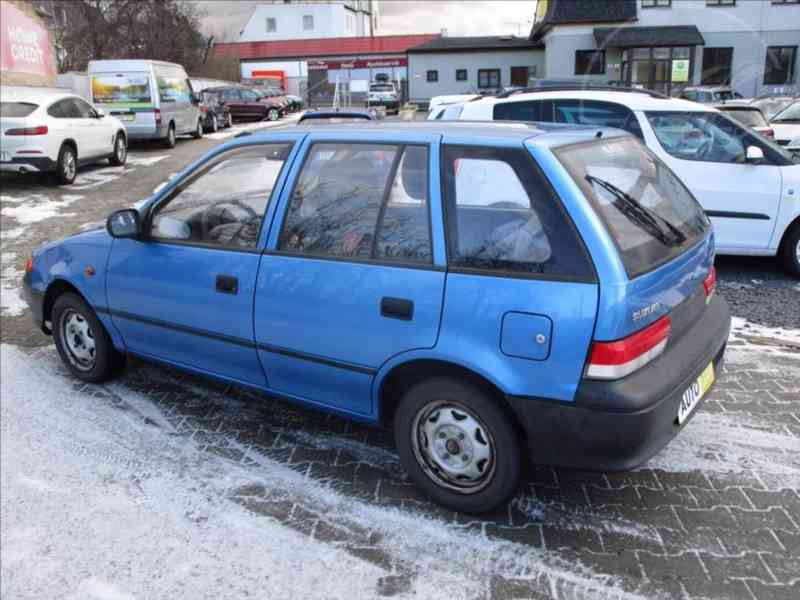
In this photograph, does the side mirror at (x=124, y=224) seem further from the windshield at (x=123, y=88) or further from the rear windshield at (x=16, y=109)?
the windshield at (x=123, y=88)

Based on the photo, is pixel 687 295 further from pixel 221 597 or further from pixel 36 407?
pixel 36 407

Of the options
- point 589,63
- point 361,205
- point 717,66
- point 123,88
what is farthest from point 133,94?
point 717,66

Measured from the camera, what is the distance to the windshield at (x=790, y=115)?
13734 mm

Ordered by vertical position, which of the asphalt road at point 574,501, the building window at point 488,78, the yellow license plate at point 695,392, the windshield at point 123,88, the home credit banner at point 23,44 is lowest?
the asphalt road at point 574,501

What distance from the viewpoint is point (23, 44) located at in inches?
813

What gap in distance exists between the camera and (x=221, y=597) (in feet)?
9.35

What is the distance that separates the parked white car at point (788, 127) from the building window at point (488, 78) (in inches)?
1343

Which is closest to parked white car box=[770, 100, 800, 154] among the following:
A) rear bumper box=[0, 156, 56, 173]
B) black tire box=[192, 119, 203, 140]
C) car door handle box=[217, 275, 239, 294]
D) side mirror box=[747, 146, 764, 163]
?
side mirror box=[747, 146, 764, 163]

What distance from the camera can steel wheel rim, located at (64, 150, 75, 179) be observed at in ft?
43.7

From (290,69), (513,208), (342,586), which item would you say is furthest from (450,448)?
(290,69)

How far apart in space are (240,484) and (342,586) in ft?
3.14

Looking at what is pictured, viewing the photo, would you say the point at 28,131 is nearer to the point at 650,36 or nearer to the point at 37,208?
the point at 37,208

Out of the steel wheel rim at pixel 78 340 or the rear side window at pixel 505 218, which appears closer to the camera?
the rear side window at pixel 505 218

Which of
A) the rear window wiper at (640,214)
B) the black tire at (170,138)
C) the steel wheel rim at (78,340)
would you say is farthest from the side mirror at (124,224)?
the black tire at (170,138)
